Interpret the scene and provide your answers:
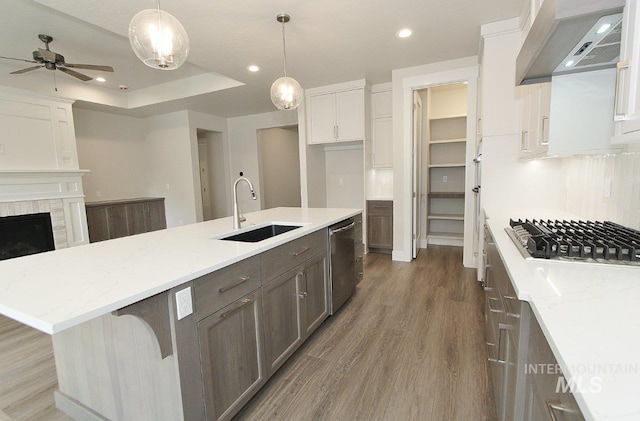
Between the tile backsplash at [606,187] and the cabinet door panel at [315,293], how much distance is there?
1.85 metres

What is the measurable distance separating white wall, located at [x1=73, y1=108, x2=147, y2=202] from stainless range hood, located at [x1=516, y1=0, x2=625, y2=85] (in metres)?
6.97

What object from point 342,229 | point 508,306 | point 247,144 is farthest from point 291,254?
point 247,144

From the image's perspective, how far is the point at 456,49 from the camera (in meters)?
3.54

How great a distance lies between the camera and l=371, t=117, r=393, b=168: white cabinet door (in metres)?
4.65

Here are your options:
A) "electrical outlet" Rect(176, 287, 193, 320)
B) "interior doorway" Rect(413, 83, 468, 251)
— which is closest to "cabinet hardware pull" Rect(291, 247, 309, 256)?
"electrical outlet" Rect(176, 287, 193, 320)

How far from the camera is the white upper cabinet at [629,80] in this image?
99cm

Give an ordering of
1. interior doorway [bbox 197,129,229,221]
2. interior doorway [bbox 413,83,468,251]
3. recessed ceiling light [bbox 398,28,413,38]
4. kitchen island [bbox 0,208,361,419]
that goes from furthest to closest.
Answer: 1. interior doorway [bbox 197,129,229,221]
2. interior doorway [bbox 413,83,468,251]
3. recessed ceiling light [bbox 398,28,413,38]
4. kitchen island [bbox 0,208,361,419]

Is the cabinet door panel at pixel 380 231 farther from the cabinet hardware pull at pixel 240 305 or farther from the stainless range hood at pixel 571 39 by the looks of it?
the cabinet hardware pull at pixel 240 305

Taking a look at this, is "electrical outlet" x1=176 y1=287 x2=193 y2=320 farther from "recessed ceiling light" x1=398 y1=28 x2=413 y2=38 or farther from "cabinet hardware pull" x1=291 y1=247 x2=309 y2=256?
"recessed ceiling light" x1=398 y1=28 x2=413 y2=38

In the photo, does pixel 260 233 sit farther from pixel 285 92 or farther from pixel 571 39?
pixel 571 39

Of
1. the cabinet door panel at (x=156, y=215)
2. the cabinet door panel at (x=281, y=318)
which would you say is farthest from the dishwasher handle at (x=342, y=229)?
the cabinet door panel at (x=156, y=215)

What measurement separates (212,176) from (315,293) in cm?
588

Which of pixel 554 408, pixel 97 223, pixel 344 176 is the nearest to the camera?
pixel 554 408

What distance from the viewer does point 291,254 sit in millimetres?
2008
